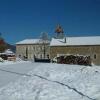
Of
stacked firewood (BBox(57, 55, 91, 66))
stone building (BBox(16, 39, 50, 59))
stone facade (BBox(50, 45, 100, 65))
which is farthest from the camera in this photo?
stone building (BBox(16, 39, 50, 59))

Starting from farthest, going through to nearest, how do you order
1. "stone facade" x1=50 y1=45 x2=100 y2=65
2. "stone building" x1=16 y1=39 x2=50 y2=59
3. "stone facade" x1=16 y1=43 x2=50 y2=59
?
"stone facade" x1=16 y1=43 x2=50 y2=59, "stone building" x1=16 y1=39 x2=50 y2=59, "stone facade" x1=50 y1=45 x2=100 y2=65

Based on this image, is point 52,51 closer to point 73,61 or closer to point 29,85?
point 73,61

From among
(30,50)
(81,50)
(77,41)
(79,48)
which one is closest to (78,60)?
(79,48)

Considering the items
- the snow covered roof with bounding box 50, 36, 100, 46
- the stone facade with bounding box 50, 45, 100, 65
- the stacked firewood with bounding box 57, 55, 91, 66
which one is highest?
the snow covered roof with bounding box 50, 36, 100, 46

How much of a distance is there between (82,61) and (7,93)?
69.1 ft

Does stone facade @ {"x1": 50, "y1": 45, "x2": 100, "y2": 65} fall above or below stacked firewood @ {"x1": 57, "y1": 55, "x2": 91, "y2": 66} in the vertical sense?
above

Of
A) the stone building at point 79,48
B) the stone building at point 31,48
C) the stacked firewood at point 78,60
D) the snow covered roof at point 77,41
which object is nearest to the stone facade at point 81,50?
the stone building at point 79,48

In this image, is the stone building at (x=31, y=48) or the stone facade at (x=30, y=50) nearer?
the stone building at (x=31, y=48)

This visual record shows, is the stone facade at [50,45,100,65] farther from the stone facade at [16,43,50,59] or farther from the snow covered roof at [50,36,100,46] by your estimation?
→ the stone facade at [16,43,50,59]

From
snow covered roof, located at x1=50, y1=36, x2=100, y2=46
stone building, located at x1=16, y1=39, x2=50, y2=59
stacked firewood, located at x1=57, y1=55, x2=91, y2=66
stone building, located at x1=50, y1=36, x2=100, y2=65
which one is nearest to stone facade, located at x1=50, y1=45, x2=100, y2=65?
stone building, located at x1=50, y1=36, x2=100, y2=65

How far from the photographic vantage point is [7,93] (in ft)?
36.5

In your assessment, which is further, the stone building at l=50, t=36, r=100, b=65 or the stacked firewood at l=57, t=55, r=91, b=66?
the stone building at l=50, t=36, r=100, b=65

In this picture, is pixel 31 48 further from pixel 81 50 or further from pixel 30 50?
pixel 81 50

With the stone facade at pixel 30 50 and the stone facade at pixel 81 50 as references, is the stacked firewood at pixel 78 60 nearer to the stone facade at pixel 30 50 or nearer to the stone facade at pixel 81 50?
the stone facade at pixel 81 50
